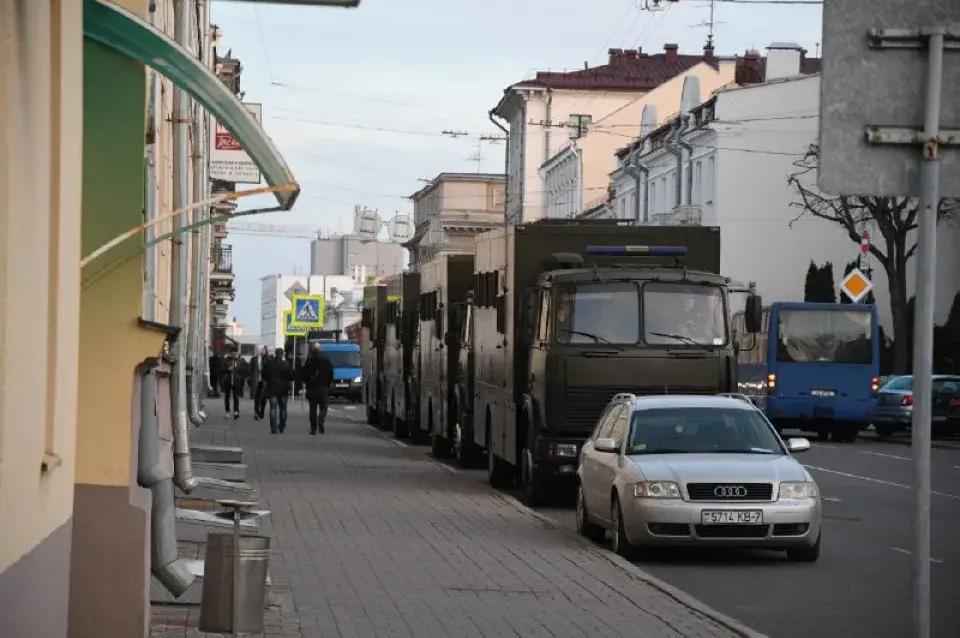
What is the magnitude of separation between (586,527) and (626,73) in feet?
289

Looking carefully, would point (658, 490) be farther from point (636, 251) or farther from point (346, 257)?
point (346, 257)

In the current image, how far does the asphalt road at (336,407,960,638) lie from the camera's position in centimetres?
1282

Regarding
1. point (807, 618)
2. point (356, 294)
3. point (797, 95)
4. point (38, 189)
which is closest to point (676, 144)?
point (797, 95)

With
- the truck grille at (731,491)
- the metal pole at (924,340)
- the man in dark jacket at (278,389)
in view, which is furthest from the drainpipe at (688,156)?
the metal pole at (924,340)

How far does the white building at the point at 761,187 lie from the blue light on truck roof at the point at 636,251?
154 ft

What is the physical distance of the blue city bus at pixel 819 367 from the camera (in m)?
43.2

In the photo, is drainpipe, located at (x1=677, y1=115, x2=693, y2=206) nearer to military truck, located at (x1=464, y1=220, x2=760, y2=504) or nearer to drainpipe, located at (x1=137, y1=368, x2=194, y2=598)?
military truck, located at (x1=464, y1=220, x2=760, y2=504)

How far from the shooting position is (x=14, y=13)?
641cm

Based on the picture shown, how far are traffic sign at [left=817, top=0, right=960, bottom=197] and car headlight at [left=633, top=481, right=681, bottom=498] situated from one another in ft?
32.3

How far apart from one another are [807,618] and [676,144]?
6240cm

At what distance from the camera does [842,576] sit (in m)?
15.5

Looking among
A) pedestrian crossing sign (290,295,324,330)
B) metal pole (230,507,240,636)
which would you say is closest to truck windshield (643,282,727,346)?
metal pole (230,507,240,636)

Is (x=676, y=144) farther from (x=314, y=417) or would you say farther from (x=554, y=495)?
(x=554, y=495)

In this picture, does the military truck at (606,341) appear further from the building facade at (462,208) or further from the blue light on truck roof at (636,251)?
the building facade at (462,208)
